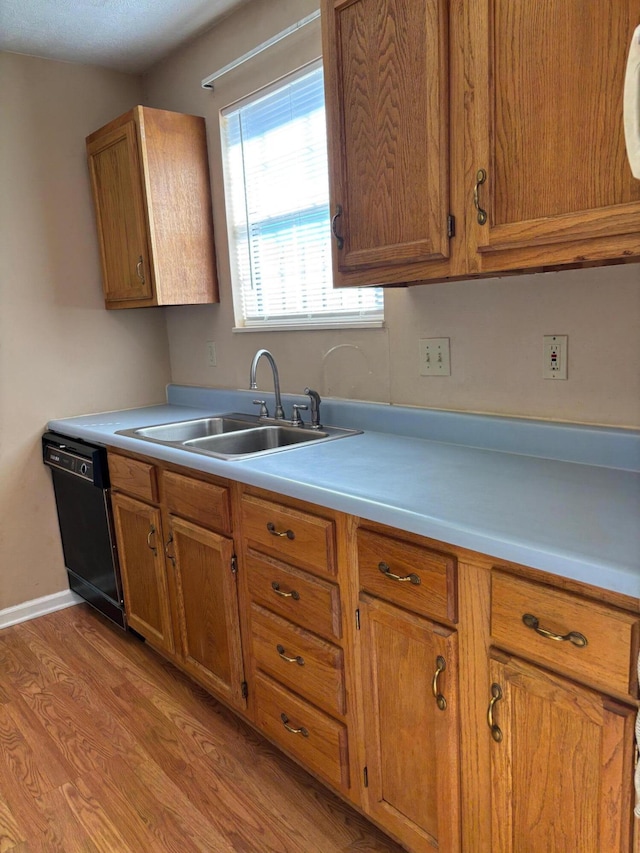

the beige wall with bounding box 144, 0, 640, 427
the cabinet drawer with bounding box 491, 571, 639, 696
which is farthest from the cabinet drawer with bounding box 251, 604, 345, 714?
the beige wall with bounding box 144, 0, 640, 427

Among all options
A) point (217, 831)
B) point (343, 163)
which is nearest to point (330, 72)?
point (343, 163)

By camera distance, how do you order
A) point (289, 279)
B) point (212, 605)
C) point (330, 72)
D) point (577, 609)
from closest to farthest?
point (577, 609) < point (330, 72) < point (212, 605) < point (289, 279)

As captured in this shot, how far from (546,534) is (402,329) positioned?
1.09m

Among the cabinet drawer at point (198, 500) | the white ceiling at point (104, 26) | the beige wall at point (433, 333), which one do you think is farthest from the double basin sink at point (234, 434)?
the white ceiling at point (104, 26)

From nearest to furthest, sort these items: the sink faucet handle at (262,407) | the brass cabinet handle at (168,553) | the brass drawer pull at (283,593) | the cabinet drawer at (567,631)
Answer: the cabinet drawer at (567,631) → the brass drawer pull at (283,593) → the brass cabinet handle at (168,553) → the sink faucet handle at (262,407)

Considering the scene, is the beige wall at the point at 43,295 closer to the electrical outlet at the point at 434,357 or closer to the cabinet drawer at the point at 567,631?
the electrical outlet at the point at 434,357

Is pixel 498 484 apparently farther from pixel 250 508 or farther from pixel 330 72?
pixel 330 72

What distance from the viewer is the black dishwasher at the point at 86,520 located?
2.50 meters

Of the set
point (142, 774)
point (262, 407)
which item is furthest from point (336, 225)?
point (142, 774)

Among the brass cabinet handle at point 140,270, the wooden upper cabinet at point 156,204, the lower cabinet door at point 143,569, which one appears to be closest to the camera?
the lower cabinet door at point 143,569

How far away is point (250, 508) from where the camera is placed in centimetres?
171

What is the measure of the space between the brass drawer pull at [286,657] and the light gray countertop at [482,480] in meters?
0.46

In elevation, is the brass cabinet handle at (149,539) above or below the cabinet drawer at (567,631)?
below

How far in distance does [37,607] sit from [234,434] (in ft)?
4.87
